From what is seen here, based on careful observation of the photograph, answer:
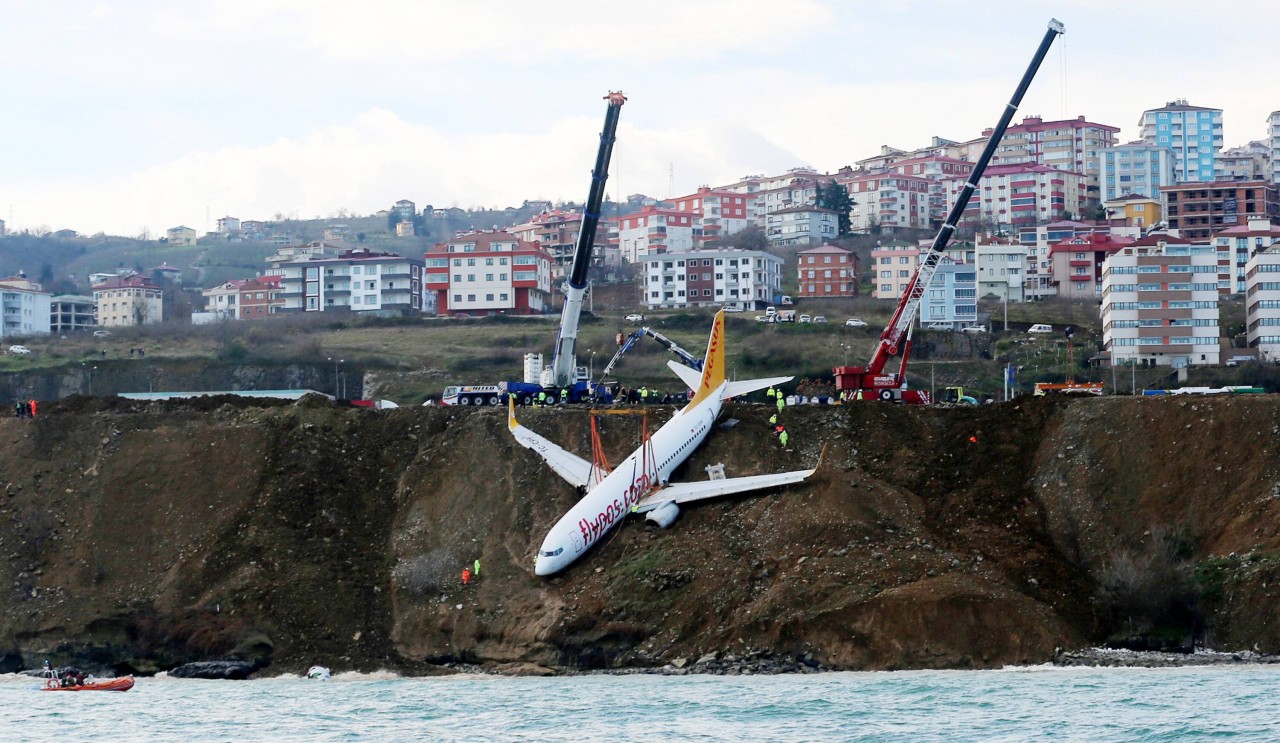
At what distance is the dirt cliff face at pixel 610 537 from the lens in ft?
190

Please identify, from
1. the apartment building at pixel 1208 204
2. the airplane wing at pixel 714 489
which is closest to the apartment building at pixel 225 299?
the apartment building at pixel 1208 204

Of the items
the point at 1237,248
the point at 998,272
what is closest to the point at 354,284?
the point at 998,272

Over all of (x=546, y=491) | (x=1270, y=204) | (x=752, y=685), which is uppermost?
(x=1270, y=204)

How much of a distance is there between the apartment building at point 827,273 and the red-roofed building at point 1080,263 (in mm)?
20777

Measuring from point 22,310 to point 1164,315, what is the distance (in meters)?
122

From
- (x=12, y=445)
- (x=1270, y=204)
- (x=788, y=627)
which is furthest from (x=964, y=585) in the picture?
(x=1270, y=204)

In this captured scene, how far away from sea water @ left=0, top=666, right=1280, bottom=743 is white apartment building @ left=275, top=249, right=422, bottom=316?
116488 millimetres

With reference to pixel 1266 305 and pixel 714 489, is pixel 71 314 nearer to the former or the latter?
pixel 1266 305

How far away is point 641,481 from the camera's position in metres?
65.8

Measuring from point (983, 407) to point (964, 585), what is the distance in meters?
16.8

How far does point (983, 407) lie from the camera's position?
72.4m

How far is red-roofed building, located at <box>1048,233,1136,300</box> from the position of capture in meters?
162

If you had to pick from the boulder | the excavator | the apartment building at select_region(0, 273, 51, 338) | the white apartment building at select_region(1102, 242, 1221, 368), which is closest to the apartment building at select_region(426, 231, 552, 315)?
the apartment building at select_region(0, 273, 51, 338)

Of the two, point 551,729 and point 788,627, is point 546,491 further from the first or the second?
point 551,729
